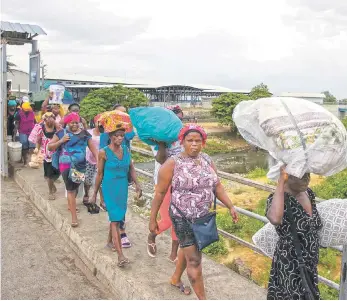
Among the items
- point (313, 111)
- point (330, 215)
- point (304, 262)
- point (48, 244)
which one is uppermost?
point (313, 111)

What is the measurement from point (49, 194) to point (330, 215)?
178 inches

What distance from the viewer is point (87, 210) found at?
214 inches

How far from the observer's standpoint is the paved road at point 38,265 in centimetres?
364

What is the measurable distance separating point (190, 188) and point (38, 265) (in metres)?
2.08

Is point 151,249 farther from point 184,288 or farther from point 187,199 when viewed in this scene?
point 187,199

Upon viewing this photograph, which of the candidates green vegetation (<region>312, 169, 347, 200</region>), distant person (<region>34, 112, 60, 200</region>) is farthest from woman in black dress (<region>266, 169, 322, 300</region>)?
green vegetation (<region>312, 169, 347, 200</region>)

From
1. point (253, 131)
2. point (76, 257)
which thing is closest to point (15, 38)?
point (76, 257)

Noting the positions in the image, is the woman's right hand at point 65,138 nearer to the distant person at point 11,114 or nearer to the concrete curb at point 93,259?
the concrete curb at point 93,259

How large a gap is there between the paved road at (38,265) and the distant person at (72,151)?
44cm

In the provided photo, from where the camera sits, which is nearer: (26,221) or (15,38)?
(26,221)

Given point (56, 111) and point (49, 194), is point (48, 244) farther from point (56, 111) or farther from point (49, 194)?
point (56, 111)

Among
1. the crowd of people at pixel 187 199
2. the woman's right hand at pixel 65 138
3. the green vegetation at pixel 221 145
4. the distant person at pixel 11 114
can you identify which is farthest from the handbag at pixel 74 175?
the green vegetation at pixel 221 145

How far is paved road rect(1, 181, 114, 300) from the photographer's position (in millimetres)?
3639

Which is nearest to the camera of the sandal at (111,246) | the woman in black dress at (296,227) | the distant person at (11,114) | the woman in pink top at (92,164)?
the woman in black dress at (296,227)
